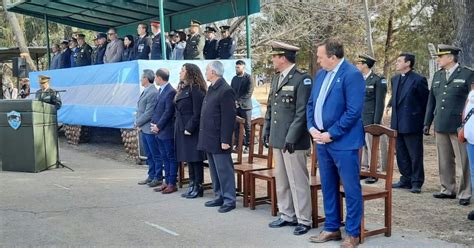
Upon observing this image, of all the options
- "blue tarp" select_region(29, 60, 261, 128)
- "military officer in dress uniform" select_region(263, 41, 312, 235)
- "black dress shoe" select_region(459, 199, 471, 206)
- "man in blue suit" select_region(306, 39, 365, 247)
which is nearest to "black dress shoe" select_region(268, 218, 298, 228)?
"military officer in dress uniform" select_region(263, 41, 312, 235)

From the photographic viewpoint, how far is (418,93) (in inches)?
283

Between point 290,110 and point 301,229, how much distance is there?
116 centimetres

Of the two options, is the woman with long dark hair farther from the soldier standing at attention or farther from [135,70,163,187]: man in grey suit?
[135,70,163,187]: man in grey suit

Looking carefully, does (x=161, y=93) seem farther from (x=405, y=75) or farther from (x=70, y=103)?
(x=70, y=103)

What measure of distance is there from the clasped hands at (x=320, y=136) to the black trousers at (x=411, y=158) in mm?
2900

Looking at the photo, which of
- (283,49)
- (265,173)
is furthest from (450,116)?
(283,49)

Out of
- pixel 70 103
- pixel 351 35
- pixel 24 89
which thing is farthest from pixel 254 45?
pixel 70 103

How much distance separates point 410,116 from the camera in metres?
7.11

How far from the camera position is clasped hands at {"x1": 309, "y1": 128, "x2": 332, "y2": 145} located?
4.60 metres

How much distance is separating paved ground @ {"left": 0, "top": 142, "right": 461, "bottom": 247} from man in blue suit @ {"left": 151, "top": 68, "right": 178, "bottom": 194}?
0.31 meters

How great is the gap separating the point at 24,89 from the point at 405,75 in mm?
13210

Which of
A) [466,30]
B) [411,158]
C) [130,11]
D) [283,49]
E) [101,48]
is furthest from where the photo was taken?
[130,11]

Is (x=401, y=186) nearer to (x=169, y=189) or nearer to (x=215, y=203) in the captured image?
(x=215, y=203)

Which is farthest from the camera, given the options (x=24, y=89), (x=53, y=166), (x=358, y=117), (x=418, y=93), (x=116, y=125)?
(x=24, y=89)
